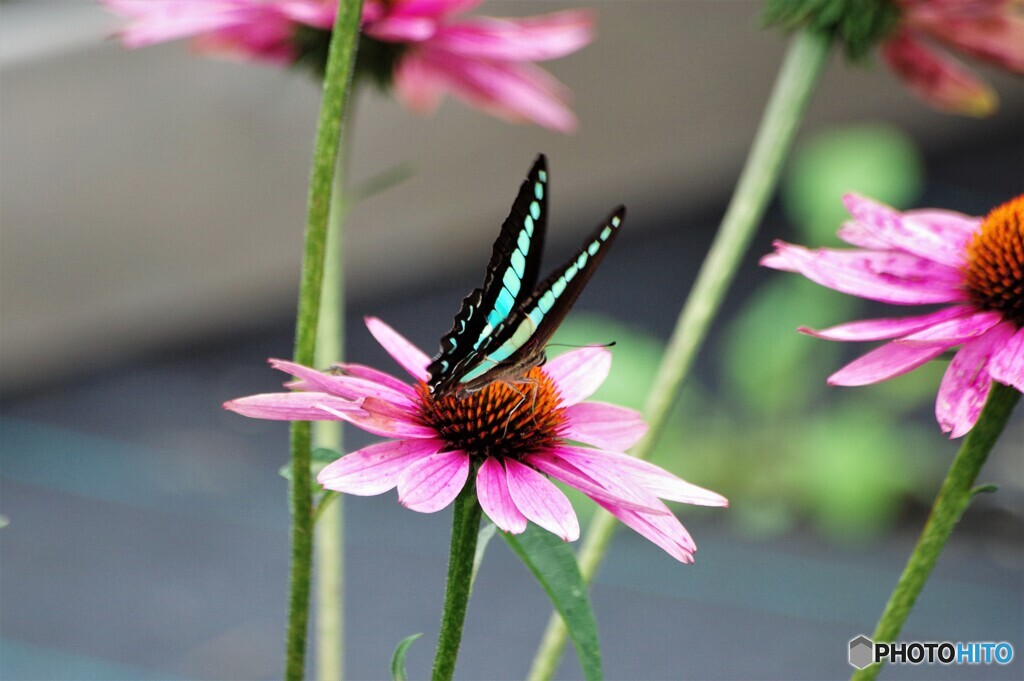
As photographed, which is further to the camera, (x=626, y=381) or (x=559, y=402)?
(x=626, y=381)

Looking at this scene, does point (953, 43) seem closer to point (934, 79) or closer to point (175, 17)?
point (934, 79)

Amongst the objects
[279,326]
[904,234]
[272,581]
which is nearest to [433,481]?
[904,234]

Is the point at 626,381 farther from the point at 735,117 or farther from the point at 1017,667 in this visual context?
the point at 735,117

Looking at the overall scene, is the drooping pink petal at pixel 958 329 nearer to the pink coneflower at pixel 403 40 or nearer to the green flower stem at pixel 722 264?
the green flower stem at pixel 722 264

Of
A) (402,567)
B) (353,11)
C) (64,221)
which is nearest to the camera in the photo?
(353,11)

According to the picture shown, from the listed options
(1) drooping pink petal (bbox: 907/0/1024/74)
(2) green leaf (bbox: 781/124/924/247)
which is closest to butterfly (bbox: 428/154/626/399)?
(1) drooping pink petal (bbox: 907/0/1024/74)

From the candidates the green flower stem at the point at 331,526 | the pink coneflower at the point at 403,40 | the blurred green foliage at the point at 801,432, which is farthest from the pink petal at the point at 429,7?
the blurred green foliage at the point at 801,432

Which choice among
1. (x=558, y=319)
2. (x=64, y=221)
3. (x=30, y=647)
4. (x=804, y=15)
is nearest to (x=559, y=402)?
(x=558, y=319)

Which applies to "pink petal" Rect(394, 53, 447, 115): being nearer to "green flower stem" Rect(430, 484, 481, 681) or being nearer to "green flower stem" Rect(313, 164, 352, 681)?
"green flower stem" Rect(313, 164, 352, 681)
